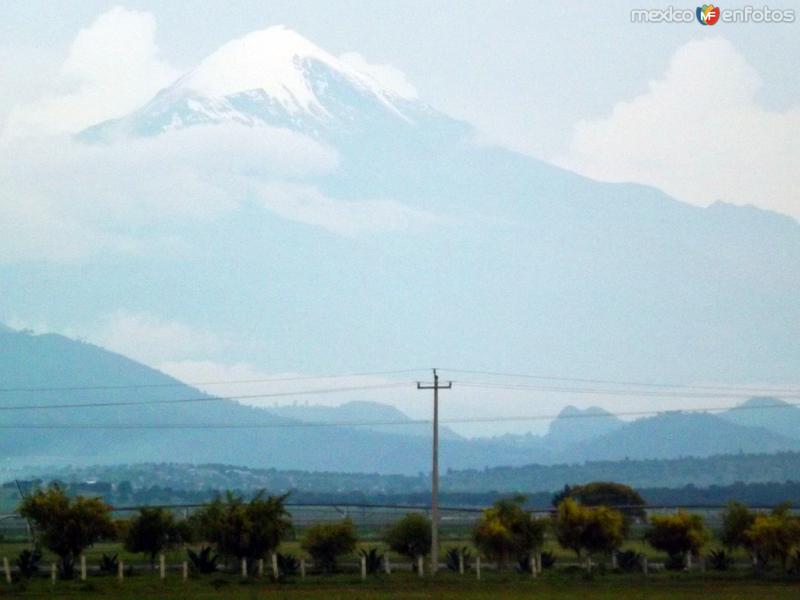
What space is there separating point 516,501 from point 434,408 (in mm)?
6285

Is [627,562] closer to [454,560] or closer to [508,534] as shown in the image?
[508,534]

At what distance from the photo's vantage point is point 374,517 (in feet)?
346

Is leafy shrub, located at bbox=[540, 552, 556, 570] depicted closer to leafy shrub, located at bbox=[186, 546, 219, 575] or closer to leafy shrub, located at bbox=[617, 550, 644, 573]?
leafy shrub, located at bbox=[617, 550, 644, 573]

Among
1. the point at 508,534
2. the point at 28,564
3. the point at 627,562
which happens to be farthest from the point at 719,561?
the point at 28,564

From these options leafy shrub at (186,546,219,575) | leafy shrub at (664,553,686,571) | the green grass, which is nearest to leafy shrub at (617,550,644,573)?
leafy shrub at (664,553,686,571)

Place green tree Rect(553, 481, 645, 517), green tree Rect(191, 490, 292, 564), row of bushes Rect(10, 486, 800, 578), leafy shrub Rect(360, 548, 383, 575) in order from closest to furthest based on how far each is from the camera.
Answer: green tree Rect(191, 490, 292, 564), row of bushes Rect(10, 486, 800, 578), leafy shrub Rect(360, 548, 383, 575), green tree Rect(553, 481, 645, 517)

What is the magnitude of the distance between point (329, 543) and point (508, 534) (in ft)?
24.4

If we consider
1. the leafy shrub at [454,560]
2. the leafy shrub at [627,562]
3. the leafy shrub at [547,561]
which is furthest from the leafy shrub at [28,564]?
the leafy shrub at [627,562]

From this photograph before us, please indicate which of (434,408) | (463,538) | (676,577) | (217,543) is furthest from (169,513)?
(463,538)

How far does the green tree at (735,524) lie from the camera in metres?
63.3

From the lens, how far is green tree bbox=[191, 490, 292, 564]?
59.6 m

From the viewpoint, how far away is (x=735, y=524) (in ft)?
209

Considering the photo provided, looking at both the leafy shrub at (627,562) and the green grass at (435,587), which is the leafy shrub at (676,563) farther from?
the green grass at (435,587)

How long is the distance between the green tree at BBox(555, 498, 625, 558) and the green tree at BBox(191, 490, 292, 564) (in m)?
11.5
